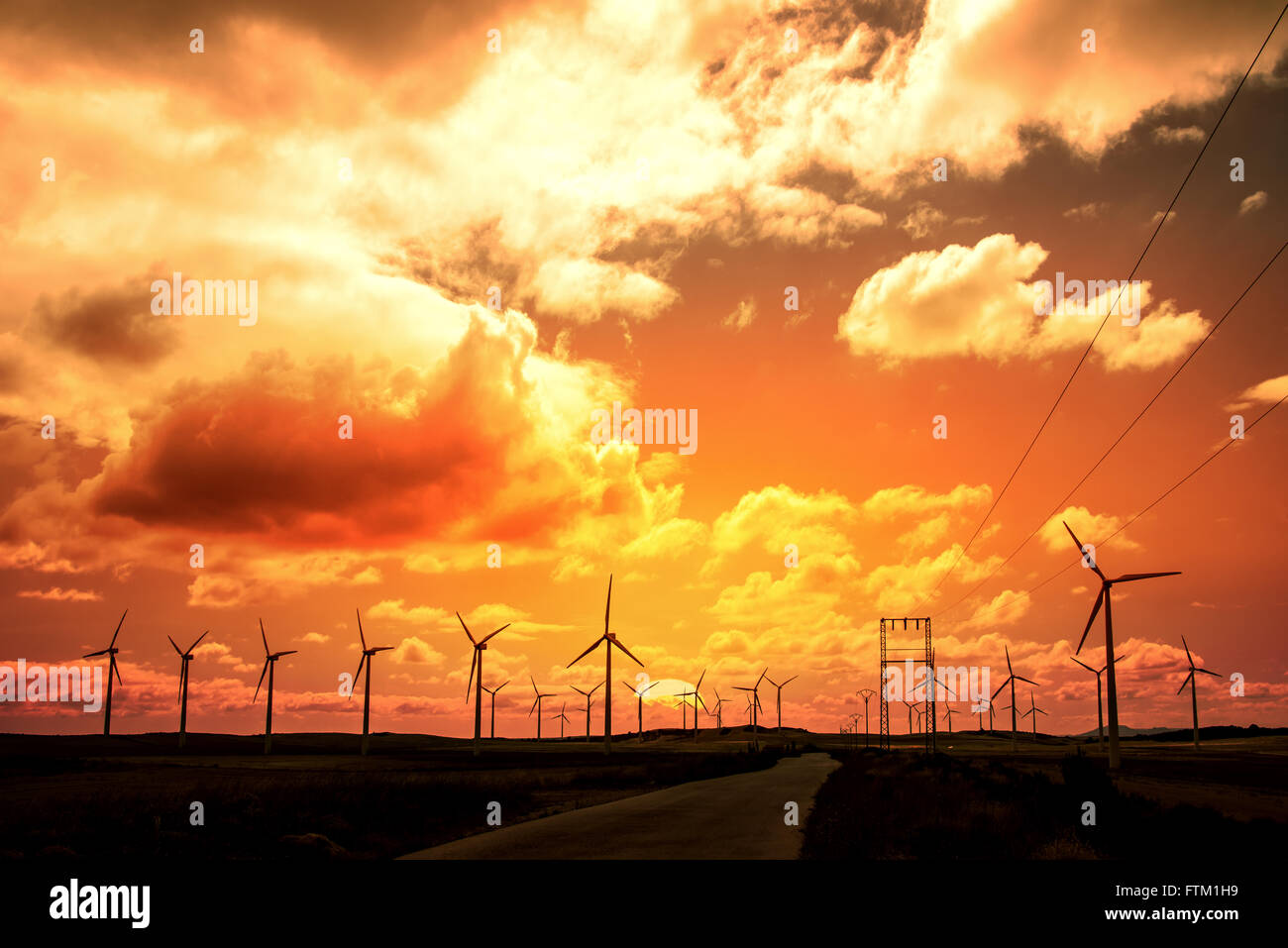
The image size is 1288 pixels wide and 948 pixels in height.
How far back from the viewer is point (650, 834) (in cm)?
2936

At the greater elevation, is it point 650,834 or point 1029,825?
point 650,834

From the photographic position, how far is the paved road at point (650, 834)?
2439 centimetres

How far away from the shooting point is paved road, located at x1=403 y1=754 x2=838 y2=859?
960 inches

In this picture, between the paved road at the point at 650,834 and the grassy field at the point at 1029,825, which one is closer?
the paved road at the point at 650,834

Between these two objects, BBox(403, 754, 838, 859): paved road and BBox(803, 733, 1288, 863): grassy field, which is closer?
BBox(403, 754, 838, 859): paved road

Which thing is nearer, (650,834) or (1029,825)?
(650,834)
